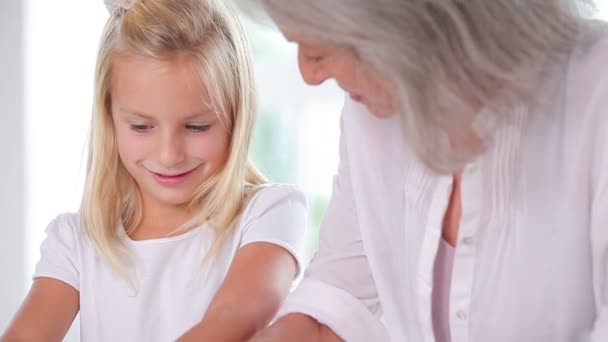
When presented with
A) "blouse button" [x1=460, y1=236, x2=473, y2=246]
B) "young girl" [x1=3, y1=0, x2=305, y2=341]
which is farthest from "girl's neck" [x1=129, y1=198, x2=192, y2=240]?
"blouse button" [x1=460, y1=236, x2=473, y2=246]

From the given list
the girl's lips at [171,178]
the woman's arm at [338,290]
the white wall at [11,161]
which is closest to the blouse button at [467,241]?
the woman's arm at [338,290]

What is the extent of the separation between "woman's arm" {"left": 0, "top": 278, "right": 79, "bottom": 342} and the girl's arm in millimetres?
285

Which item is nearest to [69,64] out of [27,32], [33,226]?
[27,32]

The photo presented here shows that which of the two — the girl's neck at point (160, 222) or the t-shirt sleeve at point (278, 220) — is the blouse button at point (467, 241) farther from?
the girl's neck at point (160, 222)

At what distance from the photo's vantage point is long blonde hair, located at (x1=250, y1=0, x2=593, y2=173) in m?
0.96

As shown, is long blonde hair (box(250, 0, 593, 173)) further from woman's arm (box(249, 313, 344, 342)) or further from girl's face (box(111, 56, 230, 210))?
girl's face (box(111, 56, 230, 210))

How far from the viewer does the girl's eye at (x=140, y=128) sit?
147 cm

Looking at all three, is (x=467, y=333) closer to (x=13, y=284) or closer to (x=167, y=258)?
(x=167, y=258)

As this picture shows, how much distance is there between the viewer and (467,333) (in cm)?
114

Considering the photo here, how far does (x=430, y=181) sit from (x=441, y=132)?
17cm

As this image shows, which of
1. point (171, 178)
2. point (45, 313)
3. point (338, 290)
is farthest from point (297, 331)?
point (45, 313)

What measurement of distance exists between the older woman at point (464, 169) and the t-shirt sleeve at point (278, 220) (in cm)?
20

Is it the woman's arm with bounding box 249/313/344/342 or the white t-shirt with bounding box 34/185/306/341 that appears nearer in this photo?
the woman's arm with bounding box 249/313/344/342

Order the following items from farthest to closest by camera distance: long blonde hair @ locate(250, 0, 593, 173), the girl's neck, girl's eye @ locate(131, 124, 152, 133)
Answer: the girl's neck
girl's eye @ locate(131, 124, 152, 133)
long blonde hair @ locate(250, 0, 593, 173)
